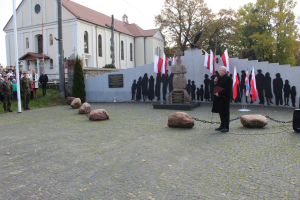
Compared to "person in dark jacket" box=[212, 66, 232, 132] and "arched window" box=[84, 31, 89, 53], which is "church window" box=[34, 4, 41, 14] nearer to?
"arched window" box=[84, 31, 89, 53]

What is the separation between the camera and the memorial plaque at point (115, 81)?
19.5m

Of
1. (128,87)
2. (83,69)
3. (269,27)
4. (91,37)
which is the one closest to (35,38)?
(91,37)

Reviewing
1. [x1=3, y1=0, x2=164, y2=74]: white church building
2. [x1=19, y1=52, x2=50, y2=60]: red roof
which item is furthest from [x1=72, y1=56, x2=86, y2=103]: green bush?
[x1=19, y1=52, x2=50, y2=60]: red roof

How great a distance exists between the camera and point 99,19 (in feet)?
133

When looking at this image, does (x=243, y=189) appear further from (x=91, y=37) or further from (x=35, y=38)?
(x=35, y=38)

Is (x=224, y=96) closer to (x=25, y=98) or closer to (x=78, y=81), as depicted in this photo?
(x=25, y=98)

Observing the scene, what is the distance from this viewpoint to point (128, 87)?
19.3 m

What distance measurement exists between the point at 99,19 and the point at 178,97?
30.7 meters

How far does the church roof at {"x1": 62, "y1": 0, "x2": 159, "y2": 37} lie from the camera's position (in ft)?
117

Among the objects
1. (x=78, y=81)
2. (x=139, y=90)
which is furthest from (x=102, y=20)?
(x=139, y=90)

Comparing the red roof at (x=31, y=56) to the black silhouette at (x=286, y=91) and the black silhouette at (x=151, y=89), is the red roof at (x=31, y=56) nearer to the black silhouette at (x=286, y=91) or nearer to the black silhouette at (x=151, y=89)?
the black silhouette at (x=151, y=89)

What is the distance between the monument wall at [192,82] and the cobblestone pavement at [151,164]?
7.00 metres

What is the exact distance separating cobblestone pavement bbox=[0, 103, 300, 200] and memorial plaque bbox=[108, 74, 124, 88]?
11.6m

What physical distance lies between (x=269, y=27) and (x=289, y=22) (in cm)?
293
